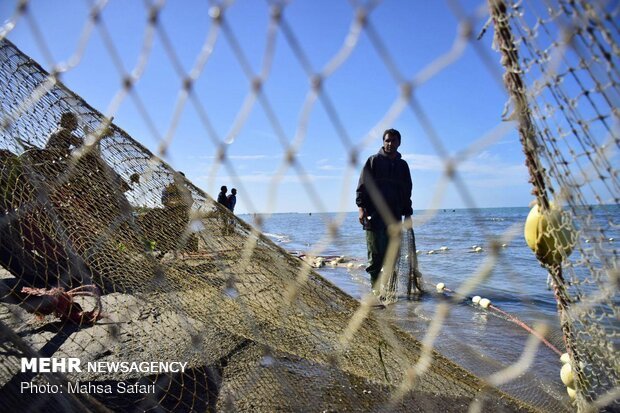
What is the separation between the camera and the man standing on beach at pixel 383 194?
12.8ft

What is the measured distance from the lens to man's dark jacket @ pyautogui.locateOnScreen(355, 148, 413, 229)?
12.8 ft

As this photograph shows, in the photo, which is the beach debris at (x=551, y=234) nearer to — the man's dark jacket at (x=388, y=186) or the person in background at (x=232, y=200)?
the man's dark jacket at (x=388, y=186)

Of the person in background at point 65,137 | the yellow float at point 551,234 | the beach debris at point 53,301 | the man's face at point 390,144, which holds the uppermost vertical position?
the man's face at point 390,144

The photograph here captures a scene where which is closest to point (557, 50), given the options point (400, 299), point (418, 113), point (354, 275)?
point (418, 113)

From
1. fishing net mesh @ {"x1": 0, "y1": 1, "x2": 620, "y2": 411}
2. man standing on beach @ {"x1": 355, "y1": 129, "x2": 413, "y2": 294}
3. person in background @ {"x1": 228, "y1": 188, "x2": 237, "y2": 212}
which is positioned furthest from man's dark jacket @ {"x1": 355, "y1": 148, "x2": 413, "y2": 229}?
person in background @ {"x1": 228, "y1": 188, "x2": 237, "y2": 212}

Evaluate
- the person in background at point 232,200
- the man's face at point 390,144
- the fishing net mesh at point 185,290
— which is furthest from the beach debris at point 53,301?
the person in background at point 232,200

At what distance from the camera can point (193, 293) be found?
2094 millimetres

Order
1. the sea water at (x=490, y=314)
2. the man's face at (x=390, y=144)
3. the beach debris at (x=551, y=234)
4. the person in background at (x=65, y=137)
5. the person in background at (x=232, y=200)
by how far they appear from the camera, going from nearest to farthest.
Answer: the beach debris at (x=551, y=234) → the sea water at (x=490, y=314) → the person in background at (x=65, y=137) → the man's face at (x=390, y=144) → the person in background at (x=232, y=200)

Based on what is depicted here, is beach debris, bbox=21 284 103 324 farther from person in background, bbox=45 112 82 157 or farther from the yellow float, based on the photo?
the yellow float

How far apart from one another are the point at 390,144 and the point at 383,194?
0.49 metres

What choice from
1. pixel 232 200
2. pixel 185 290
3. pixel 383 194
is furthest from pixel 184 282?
pixel 232 200

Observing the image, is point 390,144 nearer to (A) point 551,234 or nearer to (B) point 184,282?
(B) point 184,282

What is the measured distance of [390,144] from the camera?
3852 mm

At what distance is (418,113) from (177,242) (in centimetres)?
167
